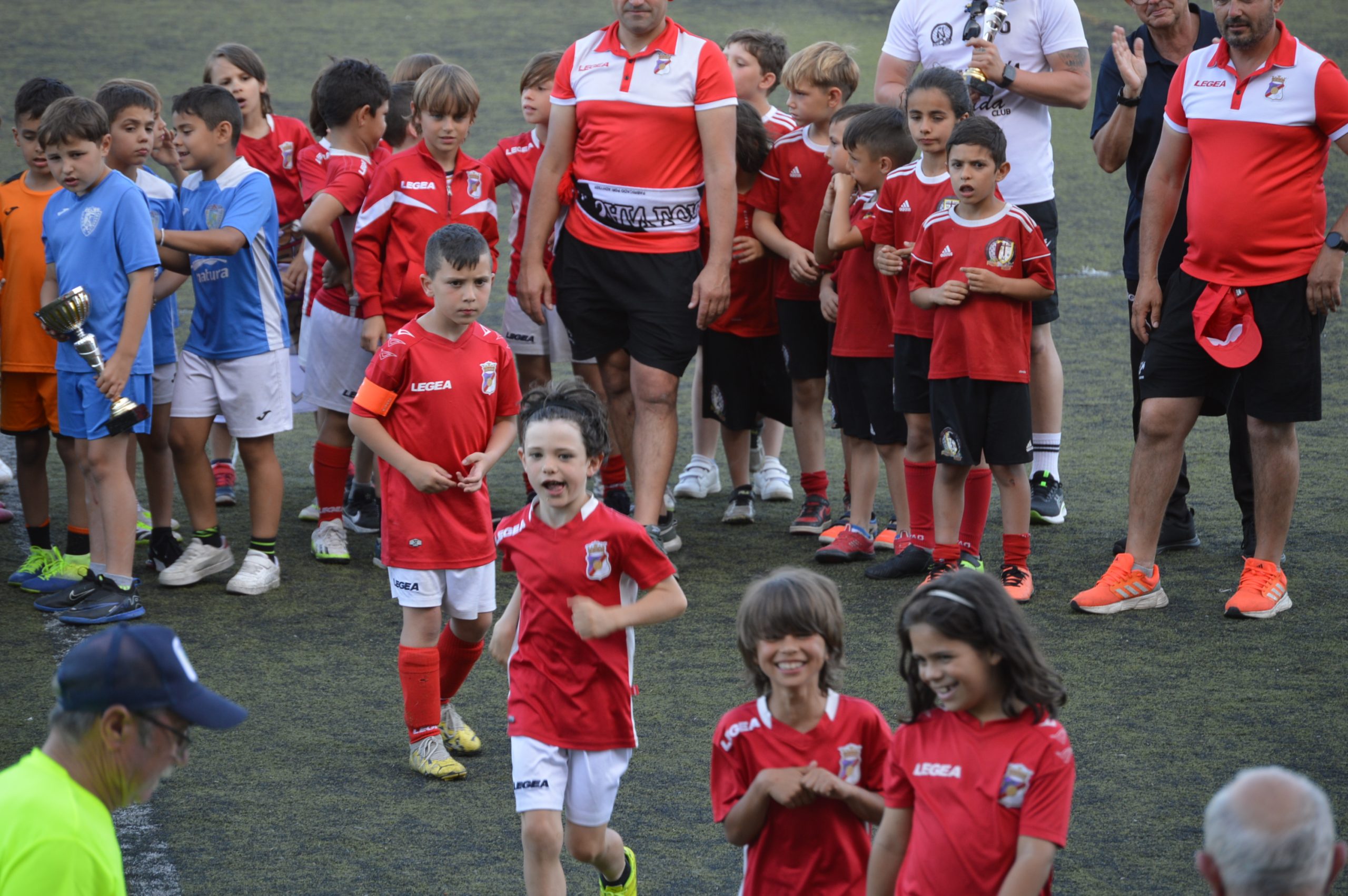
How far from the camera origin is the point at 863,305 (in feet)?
18.6

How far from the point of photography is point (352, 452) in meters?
6.85

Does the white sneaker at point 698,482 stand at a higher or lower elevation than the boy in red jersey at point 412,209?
lower

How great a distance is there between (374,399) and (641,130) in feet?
6.36

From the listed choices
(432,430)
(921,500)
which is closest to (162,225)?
(432,430)

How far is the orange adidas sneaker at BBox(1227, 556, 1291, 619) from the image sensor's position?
193 inches

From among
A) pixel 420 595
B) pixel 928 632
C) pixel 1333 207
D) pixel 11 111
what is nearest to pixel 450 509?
pixel 420 595

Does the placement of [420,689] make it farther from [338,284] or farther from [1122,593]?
[338,284]

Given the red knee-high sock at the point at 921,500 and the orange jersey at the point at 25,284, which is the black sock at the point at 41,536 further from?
the red knee-high sock at the point at 921,500

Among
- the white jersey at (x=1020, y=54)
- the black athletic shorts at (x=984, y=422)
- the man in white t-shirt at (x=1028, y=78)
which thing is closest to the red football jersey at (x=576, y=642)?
the black athletic shorts at (x=984, y=422)

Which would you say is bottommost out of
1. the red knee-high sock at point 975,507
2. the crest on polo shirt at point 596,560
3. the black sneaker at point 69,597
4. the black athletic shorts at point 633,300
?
the black sneaker at point 69,597

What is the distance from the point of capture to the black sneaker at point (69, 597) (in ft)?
16.9

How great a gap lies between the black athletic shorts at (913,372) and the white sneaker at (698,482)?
1.64 m

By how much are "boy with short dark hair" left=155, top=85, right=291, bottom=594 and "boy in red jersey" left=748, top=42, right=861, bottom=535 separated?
206 cm

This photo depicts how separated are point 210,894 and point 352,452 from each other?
3.70 meters
